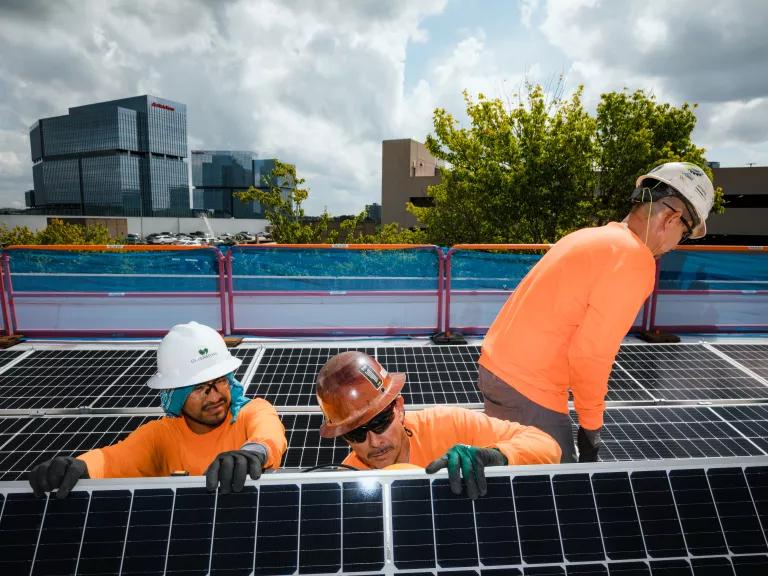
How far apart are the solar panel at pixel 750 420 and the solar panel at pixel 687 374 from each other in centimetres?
24

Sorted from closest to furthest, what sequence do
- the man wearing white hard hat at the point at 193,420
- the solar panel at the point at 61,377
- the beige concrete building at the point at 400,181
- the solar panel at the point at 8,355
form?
1. the man wearing white hard hat at the point at 193,420
2. the solar panel at the point at 61,377
3. the solar panel at the point at 8,355
4. the beige concrete building at the point at 400,181

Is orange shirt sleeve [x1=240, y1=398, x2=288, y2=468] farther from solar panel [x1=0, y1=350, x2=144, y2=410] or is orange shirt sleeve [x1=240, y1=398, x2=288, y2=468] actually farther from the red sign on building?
the red sign on building

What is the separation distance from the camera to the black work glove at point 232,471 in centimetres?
168

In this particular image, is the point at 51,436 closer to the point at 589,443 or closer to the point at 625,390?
the point at 589,443

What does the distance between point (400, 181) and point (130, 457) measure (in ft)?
211

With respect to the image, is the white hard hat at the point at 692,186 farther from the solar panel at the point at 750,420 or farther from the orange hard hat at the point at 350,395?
the solar panel at the point at 750,420

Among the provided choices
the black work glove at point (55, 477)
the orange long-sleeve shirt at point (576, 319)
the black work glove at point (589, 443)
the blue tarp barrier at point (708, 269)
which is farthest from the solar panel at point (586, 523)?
the blue tarp barrier at point (708, 269)

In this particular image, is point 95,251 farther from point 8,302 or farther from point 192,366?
point 192,366

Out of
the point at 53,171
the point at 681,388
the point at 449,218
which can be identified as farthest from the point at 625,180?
the point at 53,171

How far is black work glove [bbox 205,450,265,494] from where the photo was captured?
1.68 m

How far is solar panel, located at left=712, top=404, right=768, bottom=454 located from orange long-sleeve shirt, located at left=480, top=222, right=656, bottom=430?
220 cm

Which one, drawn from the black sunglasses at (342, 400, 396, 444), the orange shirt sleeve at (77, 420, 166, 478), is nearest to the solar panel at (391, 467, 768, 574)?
the black sunglasses at (342, 400, 396, 444)

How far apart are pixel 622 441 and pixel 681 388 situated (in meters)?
1.65

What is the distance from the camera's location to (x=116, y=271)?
8.42m
